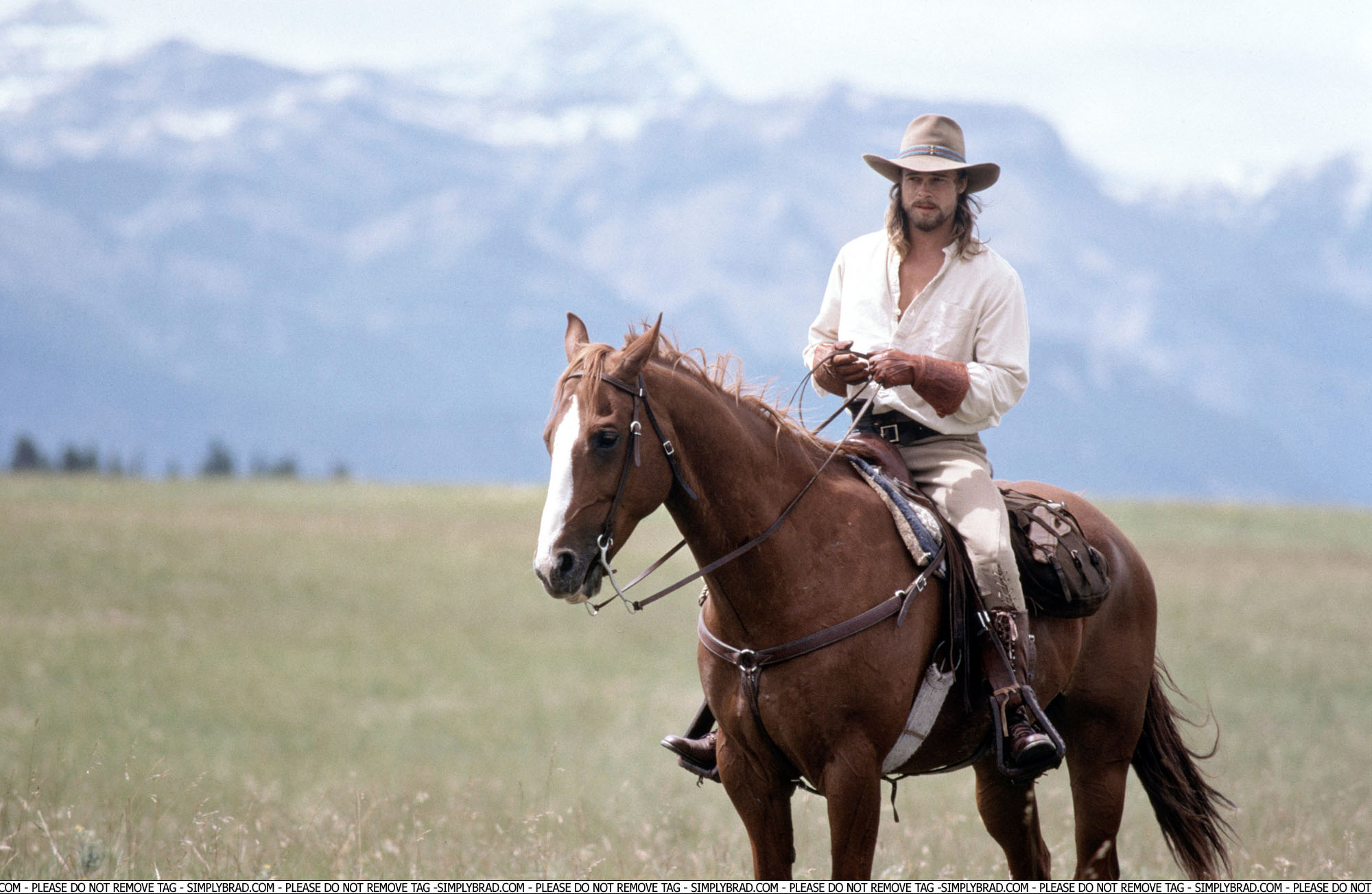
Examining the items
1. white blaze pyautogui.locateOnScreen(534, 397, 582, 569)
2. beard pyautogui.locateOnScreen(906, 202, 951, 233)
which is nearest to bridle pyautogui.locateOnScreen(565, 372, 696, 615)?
white blaze pyautogui.locateOnScreen(534, 397, 582, 569)

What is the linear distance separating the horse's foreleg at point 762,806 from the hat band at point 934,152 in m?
2.70

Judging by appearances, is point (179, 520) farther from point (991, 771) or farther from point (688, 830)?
point (991, 771)

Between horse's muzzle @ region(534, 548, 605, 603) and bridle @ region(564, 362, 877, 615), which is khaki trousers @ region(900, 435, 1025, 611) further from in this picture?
horse's muzzle @ region(534, 548, 605, 603)

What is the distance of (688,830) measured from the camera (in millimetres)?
9406

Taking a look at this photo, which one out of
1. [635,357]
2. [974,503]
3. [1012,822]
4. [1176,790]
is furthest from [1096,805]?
[635,357]

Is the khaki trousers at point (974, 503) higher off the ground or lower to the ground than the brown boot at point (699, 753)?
higher

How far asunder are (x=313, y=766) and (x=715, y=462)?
1378 cm

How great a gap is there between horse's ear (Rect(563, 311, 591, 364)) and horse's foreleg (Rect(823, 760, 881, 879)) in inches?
73.4

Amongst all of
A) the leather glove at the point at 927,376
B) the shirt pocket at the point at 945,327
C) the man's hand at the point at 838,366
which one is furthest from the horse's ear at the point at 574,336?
the shirt pocket at the point at 945,327

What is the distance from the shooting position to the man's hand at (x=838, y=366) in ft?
16.7

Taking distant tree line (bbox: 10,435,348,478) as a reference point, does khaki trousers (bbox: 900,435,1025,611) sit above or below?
above

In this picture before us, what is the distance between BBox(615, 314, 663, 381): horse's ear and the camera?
4.31 metres

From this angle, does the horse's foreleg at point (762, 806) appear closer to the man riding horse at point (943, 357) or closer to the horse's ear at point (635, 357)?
the man riding horse at point (943, 357)

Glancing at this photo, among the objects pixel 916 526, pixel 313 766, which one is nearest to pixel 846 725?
pixel 916 526
